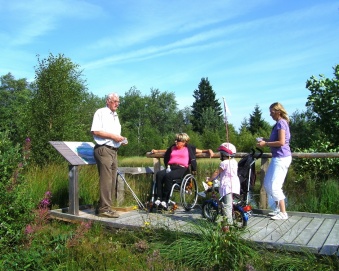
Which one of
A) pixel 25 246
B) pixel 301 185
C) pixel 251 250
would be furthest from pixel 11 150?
pixel 301 185

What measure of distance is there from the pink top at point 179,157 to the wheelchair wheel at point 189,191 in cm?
31

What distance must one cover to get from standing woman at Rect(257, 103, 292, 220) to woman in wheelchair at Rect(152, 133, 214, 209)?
4.64ft

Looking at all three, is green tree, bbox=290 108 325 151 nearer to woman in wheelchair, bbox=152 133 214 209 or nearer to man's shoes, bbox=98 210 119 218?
woman in wheelchair, bbox=152 133 214 209

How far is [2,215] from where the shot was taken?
14.2 feet

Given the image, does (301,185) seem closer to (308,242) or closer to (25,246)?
(308,242)

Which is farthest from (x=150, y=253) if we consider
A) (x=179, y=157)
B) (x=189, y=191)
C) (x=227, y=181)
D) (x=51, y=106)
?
(x=51, y=106)

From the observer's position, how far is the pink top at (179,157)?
21.9ft

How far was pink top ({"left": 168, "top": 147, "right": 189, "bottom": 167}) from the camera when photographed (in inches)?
263

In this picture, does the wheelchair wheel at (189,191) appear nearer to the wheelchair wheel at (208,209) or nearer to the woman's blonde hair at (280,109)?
the wheelchair wheel at (208,209)

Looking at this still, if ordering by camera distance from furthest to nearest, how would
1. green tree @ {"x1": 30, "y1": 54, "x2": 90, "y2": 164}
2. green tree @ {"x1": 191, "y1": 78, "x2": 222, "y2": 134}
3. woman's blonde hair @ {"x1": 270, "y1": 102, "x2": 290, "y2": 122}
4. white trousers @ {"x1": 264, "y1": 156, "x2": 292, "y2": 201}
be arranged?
green tree @ {"x1": 191, "y1": 78, "x2": 222, "y2": 134}
green tree @ {"x1": 30, "y1": 54, "x2": 90, "y2": 164}
woman's blonde hair @ {"x1": 270, "y1": 102, "x2": 290, "y2": 122}
white trousers @ {"x1": 264, "y1": 156, "x2": 292, "y2": 201}

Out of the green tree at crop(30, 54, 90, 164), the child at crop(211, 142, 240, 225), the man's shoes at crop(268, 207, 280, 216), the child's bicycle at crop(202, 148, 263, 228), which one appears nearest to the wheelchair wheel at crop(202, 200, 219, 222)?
the child's bicycle at crop(202, 148, 263, 228)

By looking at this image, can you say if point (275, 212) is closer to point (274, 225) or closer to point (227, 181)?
point (274, 225)

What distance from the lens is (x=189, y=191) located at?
21.2ft

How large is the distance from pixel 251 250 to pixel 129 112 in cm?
6891
